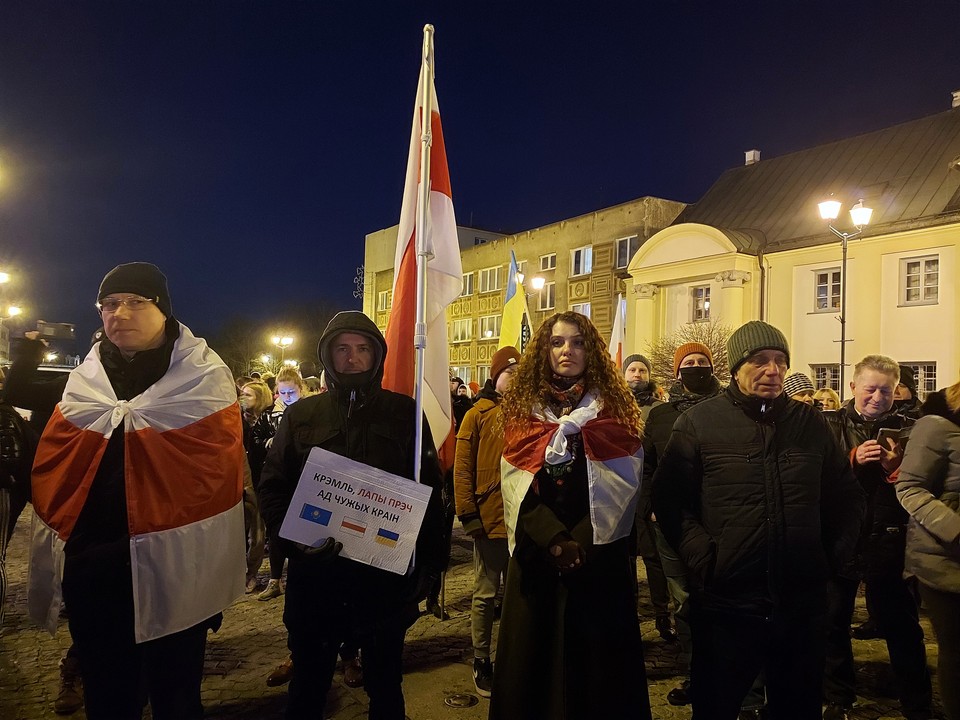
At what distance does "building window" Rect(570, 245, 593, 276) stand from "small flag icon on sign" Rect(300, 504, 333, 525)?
30.3 metres

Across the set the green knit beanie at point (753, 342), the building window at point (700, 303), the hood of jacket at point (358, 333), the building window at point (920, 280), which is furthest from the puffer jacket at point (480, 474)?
the building window at point (700, 303)

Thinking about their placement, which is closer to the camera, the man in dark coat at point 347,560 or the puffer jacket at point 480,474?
the man in dark coat at point 347,560

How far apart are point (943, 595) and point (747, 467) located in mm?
1289

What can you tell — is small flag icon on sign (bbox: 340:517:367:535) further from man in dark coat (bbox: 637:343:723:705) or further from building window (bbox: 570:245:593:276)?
building window (bbox: 570:245:593:276)

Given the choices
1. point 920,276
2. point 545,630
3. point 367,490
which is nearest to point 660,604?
point 545,630

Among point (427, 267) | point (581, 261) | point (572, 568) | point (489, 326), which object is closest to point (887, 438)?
point (572, 568)

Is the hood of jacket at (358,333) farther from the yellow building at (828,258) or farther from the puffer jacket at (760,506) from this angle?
the yellow building at (828,258)

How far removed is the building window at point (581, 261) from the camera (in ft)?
107

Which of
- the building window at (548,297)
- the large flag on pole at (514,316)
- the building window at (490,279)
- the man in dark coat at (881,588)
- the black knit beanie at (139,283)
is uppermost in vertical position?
the building window at (490,279)

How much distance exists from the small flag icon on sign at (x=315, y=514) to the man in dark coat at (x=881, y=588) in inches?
116

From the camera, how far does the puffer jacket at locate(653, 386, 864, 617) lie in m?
3.20

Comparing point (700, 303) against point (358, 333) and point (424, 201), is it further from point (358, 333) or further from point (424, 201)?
point (358, 333)

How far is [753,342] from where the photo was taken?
11.3ft

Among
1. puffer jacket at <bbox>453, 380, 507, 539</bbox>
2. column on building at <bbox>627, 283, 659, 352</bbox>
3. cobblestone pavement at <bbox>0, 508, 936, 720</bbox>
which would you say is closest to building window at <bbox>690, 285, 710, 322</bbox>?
column on building at <bbox>627, 283, 659, 352</bbox>
